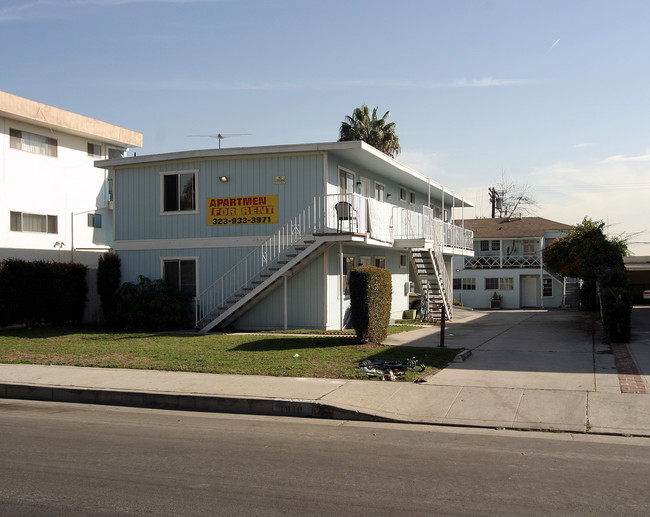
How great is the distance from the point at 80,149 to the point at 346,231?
50.4 feet

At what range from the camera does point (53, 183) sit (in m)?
26.9

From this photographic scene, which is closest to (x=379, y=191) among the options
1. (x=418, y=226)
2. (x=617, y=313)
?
(x=418, y=226)

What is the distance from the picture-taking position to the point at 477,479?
5.97 m

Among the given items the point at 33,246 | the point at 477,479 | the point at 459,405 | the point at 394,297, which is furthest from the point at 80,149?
the point at 477,479

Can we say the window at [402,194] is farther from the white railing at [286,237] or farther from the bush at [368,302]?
the bush at [368,302]

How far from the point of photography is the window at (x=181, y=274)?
2094 cm

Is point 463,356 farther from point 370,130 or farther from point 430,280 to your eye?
point 370,130

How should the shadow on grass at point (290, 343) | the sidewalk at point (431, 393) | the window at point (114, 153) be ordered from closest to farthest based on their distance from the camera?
the sidewalk at point (431, 393) < the shadow on grass at point (290, 343) < the window at point (114, 153)

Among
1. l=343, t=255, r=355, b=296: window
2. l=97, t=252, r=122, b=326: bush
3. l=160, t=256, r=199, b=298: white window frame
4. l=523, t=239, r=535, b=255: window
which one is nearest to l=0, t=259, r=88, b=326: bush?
l=97, t=252, r=122, b=326: bush

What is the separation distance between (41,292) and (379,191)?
12.3 m

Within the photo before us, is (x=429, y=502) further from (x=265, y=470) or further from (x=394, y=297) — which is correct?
(x=394, y=297)

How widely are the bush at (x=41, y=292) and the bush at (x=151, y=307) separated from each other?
1.88 m

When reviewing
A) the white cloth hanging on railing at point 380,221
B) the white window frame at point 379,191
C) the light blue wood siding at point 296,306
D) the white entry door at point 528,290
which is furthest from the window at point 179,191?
the white entry door at point 528,290

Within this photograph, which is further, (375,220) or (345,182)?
(345,182)
